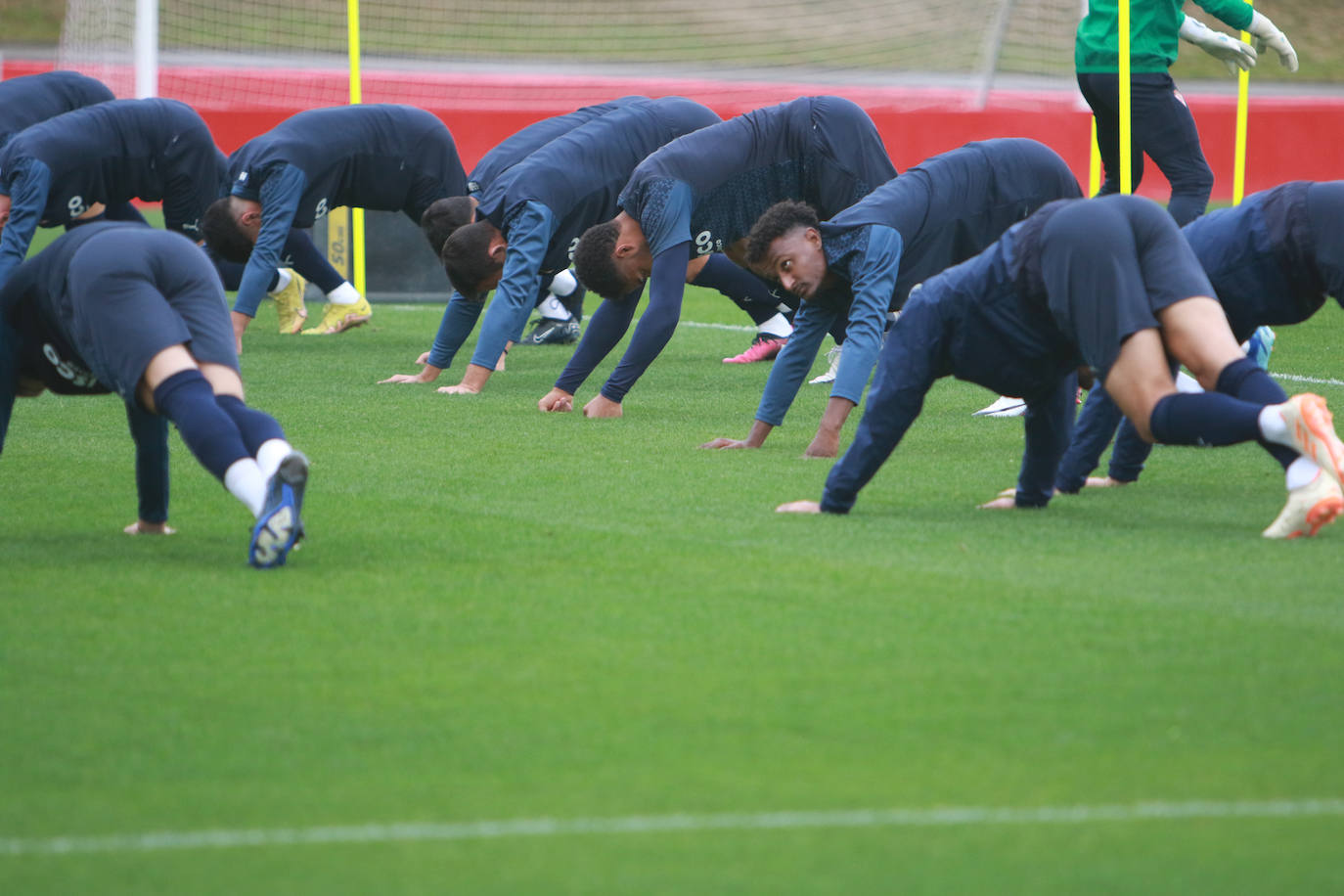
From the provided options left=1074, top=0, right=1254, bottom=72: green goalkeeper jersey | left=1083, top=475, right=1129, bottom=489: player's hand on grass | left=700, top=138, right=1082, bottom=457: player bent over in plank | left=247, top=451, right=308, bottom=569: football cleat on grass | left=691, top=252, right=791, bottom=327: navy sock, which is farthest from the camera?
left=691, top=252, right=791, bottom=327: navy sock

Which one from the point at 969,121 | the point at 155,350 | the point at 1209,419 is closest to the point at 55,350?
the point at 155,350

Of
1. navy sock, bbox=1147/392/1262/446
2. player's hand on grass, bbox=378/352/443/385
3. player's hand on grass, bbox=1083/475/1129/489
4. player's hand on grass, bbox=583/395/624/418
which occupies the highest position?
navy sock, bbox=1147/392/1262/446

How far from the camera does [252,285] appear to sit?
8625 millimetres

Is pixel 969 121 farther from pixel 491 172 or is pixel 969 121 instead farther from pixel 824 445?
pixel 824 445

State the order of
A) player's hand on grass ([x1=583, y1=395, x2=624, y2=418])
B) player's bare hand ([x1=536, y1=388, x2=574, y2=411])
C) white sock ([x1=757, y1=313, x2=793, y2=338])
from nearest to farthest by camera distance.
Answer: player's hand on grass ([x1=583, y1=395, x2=624, y2=418])
player's bare hand ([x1=536, y1=388, x2=574, y2=411])
white sock ([x1=757, y1=313, x2=793, y2=338])

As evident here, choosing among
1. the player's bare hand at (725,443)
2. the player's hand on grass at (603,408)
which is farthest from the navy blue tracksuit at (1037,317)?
the player's hand on grass at (603,408)

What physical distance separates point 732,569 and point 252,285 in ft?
16.5

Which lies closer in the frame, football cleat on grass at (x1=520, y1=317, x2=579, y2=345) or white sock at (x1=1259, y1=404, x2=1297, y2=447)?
white sock at (x1=1259, y1=404, x2=1297, y2=447)

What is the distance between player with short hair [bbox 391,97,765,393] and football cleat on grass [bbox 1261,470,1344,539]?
4108 millimetres

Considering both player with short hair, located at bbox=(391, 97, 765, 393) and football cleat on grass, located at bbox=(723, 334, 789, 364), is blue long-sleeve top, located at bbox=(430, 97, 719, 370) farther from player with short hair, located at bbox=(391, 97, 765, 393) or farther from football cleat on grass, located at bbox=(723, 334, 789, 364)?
football cleat on grass, located at bbox=(723, 334, 789, 364)

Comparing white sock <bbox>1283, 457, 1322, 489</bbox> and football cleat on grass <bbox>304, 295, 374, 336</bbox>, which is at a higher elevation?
white sock <bbox>1283, 457, 1322, 489</bbox>

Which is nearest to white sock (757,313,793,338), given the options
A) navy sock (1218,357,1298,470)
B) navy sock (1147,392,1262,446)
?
navy sock (1218,357,1298,470)

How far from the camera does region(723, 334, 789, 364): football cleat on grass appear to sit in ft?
30.6

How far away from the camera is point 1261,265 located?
5.17 meters
